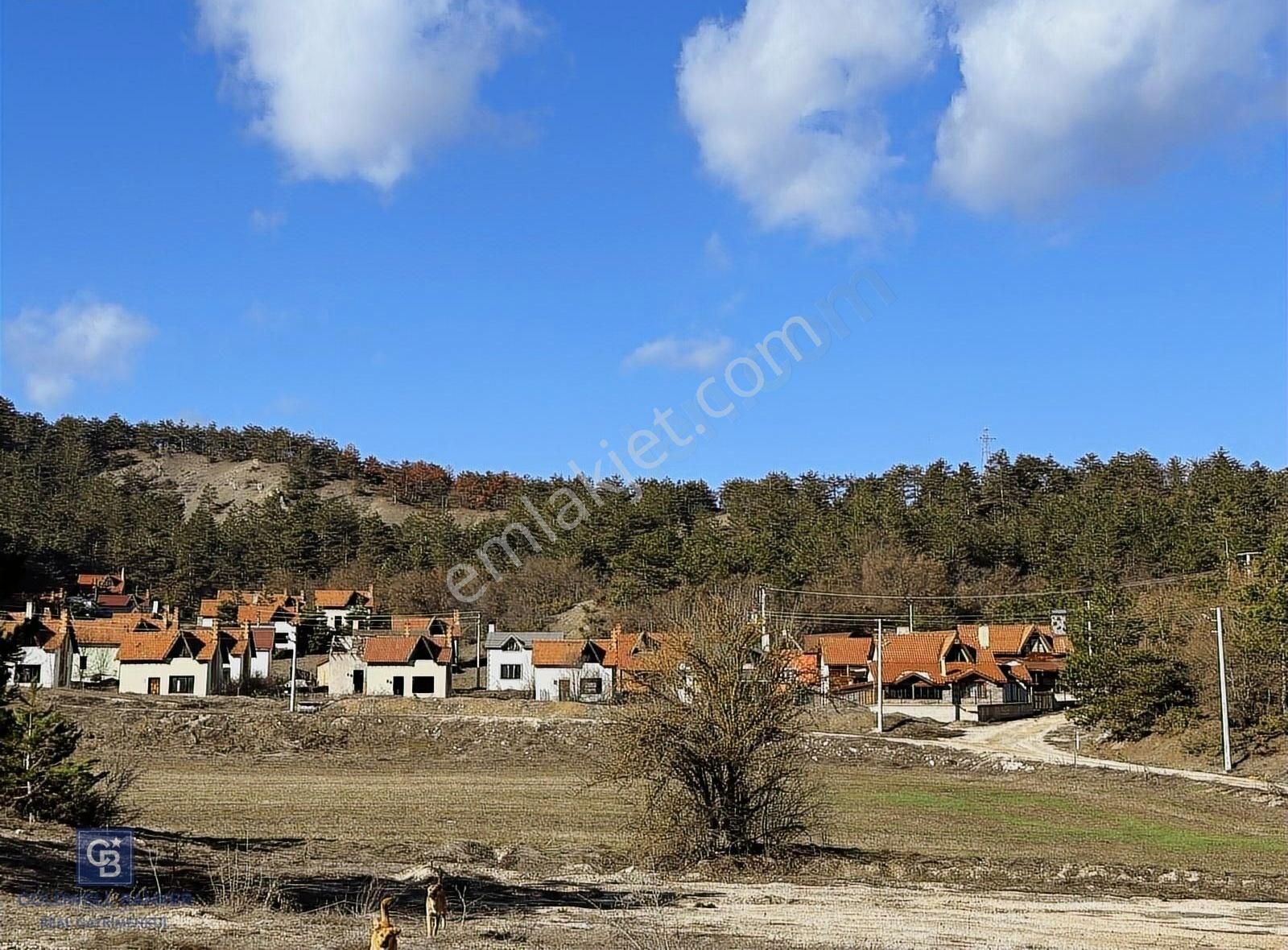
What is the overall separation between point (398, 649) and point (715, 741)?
56718 mm

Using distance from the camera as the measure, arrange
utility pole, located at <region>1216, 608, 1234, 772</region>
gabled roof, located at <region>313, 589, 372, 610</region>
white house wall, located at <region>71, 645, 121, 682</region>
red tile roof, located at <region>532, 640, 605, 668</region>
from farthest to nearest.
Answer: gabled roof, located at <region>313, 589, 372, 610</region> → red tile roof, located at <region>532, 640, 605, 668</region> → white house wall, located at <region>71, 645, 121, 682</region> → utility pole, located at <region>1216, 608, 1234, 772</region>

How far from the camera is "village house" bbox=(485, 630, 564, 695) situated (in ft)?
264

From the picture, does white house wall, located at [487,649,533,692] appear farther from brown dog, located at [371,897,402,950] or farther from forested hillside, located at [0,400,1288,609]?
brown dog, located at [371,897,402,950]

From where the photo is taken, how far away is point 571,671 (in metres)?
78.5

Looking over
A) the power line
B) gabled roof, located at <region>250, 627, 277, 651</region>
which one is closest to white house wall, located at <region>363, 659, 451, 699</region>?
gabled roof, located at <region>250, 627, 277, 651</region>

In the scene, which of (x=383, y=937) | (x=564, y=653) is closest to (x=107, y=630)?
(x=564, y=653)

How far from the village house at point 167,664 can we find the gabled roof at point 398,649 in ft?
33.5

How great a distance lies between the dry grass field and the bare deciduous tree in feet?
2.88

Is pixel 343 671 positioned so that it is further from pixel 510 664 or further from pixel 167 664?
pixel 510 664

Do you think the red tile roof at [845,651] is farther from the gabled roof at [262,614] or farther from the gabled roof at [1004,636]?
→ the gabled roof at [262,614]

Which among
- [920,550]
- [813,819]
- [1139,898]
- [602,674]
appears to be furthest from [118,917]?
[920,550]

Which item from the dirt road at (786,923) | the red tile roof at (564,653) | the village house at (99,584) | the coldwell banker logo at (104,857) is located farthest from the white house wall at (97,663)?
the dirt road at (786,923)

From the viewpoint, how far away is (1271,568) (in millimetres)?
54344

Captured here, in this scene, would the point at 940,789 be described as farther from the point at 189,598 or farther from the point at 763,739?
the point at 189,598
